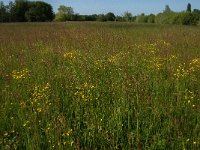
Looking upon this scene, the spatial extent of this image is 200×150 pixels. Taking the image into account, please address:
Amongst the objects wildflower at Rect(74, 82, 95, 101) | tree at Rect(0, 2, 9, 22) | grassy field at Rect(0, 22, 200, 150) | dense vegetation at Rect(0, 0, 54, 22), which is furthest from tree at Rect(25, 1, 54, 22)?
wildflower at Rect(74, 82, 95, 101)

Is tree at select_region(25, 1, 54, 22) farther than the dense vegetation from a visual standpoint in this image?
Yes

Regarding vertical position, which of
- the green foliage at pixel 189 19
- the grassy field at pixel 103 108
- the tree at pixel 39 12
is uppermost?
the tree at pixel 39 12

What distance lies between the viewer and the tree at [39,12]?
56688 millimetres

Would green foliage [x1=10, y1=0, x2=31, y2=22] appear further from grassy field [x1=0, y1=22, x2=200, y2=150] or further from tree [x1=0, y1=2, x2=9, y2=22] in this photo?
grassy field [x1=0, y1=22, x2=200, y2=150]

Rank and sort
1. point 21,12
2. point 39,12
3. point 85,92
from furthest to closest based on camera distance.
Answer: point 39,12
point 21,12
point 85,92

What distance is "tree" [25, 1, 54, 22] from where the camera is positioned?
186 feet

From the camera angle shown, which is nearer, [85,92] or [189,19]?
[85,92]

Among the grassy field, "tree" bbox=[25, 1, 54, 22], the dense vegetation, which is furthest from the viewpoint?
"tree" bbox=[25, 1, 54, 22]

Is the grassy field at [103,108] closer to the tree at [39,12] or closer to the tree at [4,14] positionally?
the tree at [4,14]

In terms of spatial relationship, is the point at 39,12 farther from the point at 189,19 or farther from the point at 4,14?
the point at 189,19

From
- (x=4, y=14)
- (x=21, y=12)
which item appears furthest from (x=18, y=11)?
(x=4, y=14)

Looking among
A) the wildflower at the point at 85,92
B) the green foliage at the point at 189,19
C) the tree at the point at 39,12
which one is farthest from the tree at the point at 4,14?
the wildflower at the point at 85,92

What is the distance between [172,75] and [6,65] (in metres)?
3.42

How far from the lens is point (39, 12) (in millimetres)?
60188
